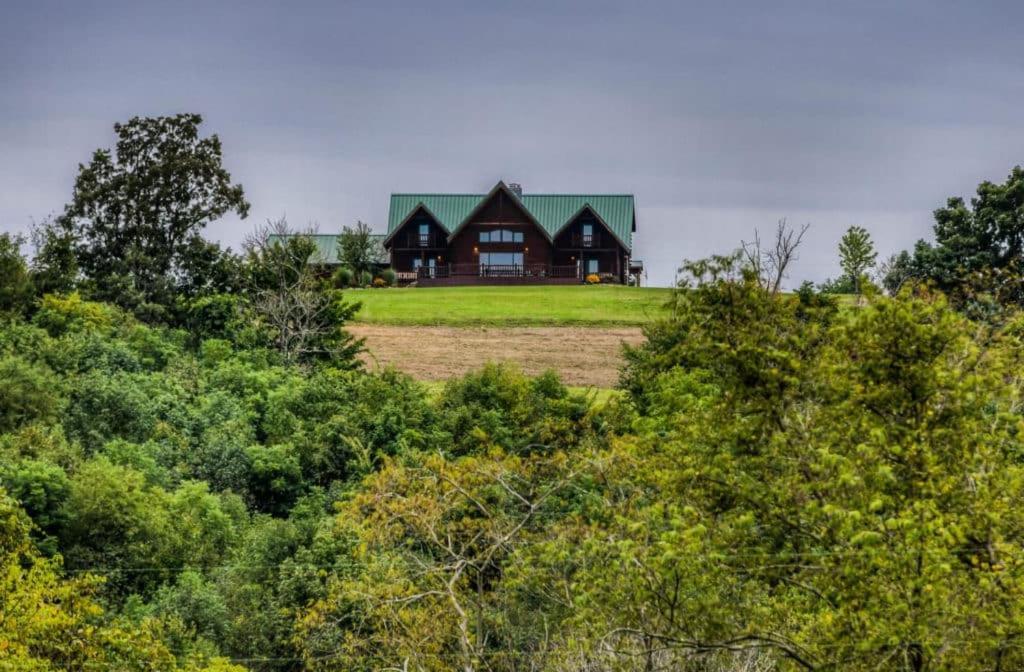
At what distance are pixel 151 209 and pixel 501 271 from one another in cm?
3611

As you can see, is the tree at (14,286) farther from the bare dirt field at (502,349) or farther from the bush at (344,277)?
the bush at (344,277)

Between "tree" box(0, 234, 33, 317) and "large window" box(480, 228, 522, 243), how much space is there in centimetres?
4124

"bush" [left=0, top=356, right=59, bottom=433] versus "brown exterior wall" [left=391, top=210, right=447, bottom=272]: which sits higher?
"brown exterior wall" [left=391, top=210, right=447, bottom=272]

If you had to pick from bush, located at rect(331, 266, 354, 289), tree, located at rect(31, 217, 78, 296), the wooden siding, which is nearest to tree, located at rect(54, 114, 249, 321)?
tree, located at rect(31, 217, 78, 296)

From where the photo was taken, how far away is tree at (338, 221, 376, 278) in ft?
281

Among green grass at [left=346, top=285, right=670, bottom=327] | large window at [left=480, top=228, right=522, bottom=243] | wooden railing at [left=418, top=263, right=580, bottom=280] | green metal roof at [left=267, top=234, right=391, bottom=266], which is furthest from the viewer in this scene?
green metal roof at [left=267, top=234, right=391, bottom=266]

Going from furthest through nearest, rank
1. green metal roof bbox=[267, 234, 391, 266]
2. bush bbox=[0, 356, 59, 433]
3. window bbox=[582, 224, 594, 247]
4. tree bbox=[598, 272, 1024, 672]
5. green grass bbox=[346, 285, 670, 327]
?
green metal roof bbox=[267, 234, 391, 266] → window bbox=[582, 224, 594, 247] → green grass bbox=[346, 285, 670, 327] → bush bbox=[0, 356, 59, 433] → tree bbox=[598, 272, 1024, 672]

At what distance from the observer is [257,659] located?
27.6 meters

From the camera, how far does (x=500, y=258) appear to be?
286 ft

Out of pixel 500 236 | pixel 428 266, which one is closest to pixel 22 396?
pixel 500 236

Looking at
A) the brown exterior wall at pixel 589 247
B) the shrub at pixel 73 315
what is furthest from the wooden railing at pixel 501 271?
the shrub at pixel 73 315

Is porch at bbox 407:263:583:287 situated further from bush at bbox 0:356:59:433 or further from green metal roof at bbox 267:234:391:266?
bush at bbox 0:356:59:433

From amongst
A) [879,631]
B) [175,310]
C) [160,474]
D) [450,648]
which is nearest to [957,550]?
[879,631]

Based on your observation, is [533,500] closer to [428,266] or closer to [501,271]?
[501,271]
